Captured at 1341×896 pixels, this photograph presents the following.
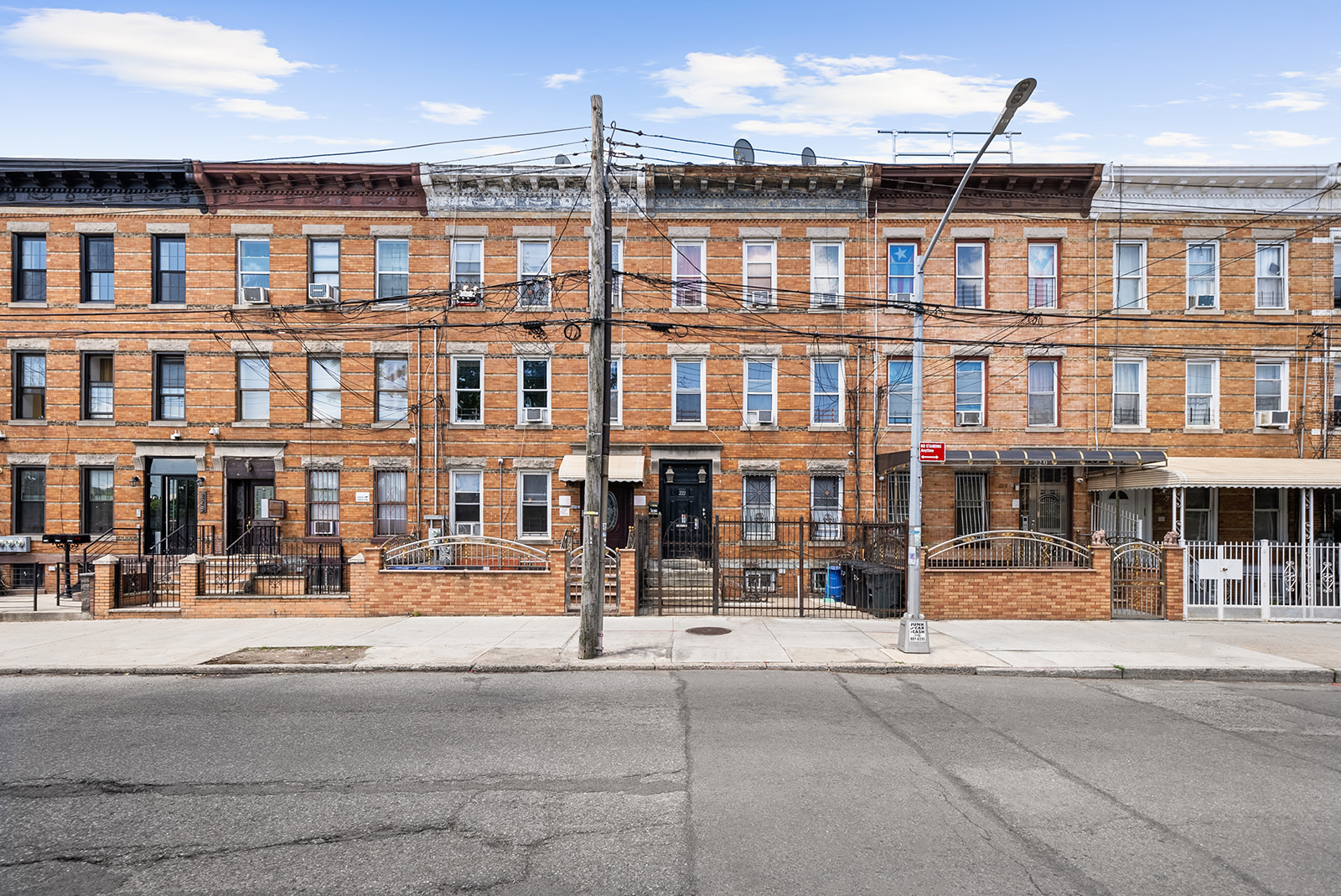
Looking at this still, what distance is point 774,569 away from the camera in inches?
827

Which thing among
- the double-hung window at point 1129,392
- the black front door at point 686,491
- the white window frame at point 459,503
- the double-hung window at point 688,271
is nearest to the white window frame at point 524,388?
the white window frame at point 459,503

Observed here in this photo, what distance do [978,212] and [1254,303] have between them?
7.97m

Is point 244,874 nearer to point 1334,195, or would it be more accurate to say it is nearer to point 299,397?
point 299,397

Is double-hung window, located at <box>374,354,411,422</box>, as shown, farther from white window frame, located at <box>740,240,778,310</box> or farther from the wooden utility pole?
the wooden utility pole

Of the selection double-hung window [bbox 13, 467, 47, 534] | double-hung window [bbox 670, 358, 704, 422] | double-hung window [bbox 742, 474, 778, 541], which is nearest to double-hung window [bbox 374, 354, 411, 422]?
double-hung window [bbox 670, 358, 704, 422]

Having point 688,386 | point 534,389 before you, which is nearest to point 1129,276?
point 688,386

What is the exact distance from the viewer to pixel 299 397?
846 inches

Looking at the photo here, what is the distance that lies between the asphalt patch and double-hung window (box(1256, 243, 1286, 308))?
80.1ft

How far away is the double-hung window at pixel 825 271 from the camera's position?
2169 cm

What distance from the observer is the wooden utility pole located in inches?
469

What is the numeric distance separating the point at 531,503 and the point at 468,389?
3653 millimetres

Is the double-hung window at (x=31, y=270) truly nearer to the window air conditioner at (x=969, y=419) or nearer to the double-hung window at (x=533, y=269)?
the double-hung window at (x=533, y=269)

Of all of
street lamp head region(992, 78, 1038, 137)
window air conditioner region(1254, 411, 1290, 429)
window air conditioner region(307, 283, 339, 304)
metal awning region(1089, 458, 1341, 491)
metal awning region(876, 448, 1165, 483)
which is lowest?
metal awning region(1089, 458, 1341, 491)

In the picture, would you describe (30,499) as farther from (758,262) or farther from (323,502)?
(758,262)
